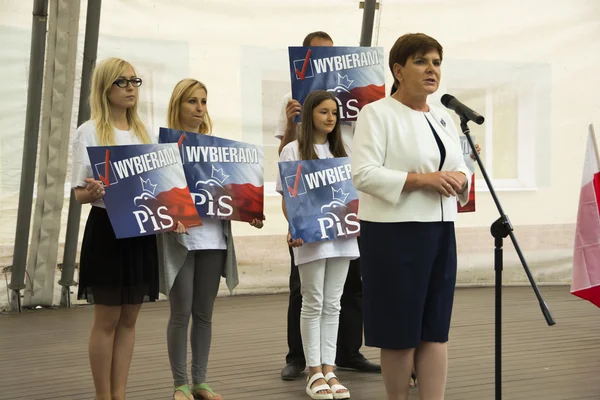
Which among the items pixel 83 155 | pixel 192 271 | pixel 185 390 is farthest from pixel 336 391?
pixel 83 155

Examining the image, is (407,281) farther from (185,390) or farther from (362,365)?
(362,365)

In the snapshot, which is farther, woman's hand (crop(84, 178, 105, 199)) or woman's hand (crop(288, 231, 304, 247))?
woman's hand (crop(288, 231, 304, 247))

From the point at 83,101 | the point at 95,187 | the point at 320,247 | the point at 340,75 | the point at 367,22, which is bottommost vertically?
the point at 320,247

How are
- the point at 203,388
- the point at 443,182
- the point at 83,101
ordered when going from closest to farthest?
the point at 443,182
the point at 203,388
the point at 83,101

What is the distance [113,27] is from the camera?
22.4 feet

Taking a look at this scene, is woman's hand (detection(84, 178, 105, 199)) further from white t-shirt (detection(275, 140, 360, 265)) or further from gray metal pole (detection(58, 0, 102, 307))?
gray metal pole (detection(58, 0, 102, 307))

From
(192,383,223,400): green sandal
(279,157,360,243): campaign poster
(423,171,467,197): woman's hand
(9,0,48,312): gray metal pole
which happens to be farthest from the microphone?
(9,0,48,312): gray metal pole

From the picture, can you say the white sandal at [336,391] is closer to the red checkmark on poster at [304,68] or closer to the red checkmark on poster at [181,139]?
the red checkmark on poster at [181,139]

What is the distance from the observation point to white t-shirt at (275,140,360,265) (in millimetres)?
3840

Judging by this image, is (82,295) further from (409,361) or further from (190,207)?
(409,361)

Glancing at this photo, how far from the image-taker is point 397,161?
9.30ft

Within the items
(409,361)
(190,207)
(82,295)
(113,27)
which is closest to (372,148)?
(409,361)

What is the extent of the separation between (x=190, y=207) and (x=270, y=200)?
395 centimetres

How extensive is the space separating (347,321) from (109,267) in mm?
1537
